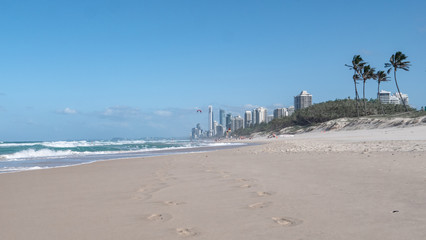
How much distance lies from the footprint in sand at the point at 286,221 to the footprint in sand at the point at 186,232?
2.75ft

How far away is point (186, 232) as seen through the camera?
3074 mm

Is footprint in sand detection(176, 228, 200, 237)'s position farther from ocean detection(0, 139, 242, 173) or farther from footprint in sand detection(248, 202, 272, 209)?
ocean detection(0, 139, 242, 173)

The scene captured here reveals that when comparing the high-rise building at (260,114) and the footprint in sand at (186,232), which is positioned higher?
the high-rise building at (260,114)

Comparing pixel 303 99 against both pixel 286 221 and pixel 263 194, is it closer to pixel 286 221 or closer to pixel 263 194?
pixel 263 194

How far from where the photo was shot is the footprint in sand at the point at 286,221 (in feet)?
10.4

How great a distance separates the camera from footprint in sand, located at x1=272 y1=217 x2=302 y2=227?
317 centimetres

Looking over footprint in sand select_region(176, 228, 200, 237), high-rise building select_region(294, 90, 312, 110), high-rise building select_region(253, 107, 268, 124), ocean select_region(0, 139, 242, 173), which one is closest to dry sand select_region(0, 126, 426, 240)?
footprint in sand select_region(176, 228, 200, 237)

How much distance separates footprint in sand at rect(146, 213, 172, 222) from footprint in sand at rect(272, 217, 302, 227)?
1180 mm

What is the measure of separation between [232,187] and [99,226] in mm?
2680

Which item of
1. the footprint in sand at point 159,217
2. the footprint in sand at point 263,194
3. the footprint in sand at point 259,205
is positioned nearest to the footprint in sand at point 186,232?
the footprint in sand at point 159,217

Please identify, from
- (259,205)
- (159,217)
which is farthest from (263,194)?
(159,217)

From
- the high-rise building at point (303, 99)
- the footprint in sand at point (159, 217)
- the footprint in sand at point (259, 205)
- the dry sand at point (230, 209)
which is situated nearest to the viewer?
the dry sand at point (230, 209)

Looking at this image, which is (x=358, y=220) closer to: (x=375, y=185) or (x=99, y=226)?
(x=375, y=185)

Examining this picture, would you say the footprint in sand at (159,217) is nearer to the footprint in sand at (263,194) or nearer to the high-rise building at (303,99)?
the footprint in sand at (263,194)
